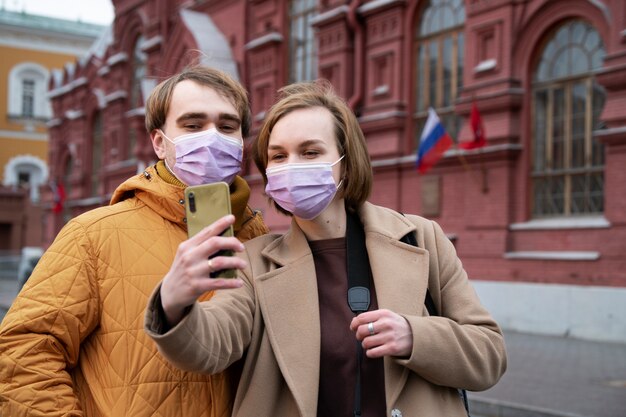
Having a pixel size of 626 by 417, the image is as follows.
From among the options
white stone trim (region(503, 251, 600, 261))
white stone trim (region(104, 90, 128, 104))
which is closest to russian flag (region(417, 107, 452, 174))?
white stone trim (region(503, 251, 600, 261))

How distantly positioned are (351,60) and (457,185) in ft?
12.8

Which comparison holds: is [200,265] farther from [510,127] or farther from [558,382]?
[510,127]

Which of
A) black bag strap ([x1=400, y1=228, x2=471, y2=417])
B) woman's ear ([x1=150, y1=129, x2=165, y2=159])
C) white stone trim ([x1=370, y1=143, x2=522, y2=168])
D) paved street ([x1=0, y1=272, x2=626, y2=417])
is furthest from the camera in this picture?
white stone trim ([x1=370, y1=143, x2=522, y2=168])

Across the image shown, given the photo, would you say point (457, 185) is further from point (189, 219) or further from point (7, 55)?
point (7, 55)

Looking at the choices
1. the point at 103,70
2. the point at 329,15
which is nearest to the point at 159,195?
the point at 329,15

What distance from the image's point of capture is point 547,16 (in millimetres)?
11898

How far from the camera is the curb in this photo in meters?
6.66

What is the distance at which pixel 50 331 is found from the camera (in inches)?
87.8

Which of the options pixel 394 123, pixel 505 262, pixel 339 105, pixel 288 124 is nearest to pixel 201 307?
A: pixel 288 124

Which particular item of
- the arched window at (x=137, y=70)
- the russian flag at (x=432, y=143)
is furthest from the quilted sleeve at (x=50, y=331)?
the arched window at (x=137, y=70)

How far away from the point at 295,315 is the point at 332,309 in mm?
119

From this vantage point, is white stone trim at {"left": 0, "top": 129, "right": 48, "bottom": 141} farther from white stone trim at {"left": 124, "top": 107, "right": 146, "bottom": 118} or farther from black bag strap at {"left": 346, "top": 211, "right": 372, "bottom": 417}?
black bag strap at {"left": 346, "top": 211, "right": 372, "bottom": 417}

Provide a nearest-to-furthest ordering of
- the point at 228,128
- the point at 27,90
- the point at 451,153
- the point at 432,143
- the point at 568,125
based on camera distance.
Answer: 1. the point at 228,128
2. the point at 568,125
3. the point at 432,143
4. the point at 451,153
5. the point at 27,90

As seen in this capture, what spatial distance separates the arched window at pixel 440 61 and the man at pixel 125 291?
11.1m
